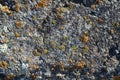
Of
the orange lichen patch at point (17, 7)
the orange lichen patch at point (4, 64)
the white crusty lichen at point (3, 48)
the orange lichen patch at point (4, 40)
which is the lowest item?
the orange lichen patch at point (4, 64)

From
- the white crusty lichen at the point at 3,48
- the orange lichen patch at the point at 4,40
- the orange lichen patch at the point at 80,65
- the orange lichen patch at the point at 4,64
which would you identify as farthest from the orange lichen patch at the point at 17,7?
the orange lichen patch at the point at 80,65

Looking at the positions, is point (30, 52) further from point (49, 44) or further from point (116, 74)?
point (116, 74)

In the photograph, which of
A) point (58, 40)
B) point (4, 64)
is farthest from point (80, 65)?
point (4, 64)

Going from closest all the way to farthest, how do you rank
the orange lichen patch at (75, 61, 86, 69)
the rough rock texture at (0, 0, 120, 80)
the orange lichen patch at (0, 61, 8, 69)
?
1. the orange lichen patch at (0, 61, 8, 69)
2. the rough rock texture at (0, 0, 120, 80)
3. the orange lichen patch at (75, 61, 86, 69)

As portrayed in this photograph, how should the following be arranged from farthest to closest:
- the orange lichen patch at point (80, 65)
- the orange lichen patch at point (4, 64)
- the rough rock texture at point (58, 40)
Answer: the orange lichen patch at point (80, 65) < the rough rock texture at point (58, 40) < the orange lichen patch at point (4, 64)

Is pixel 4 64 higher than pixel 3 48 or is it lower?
lower

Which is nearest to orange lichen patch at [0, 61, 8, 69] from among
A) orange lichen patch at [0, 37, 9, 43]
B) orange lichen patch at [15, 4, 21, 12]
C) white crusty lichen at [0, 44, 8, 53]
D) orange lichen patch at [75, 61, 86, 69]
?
white crusty lichen at [0, 44, 8, 53]

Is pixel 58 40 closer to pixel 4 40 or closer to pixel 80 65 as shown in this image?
pixel 80 65

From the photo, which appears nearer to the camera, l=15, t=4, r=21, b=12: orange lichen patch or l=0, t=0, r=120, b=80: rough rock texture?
l=0, t=0, r=120, b=80: rough rock texture

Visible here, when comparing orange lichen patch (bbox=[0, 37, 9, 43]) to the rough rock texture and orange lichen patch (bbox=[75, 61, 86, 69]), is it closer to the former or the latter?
the rough rock texture

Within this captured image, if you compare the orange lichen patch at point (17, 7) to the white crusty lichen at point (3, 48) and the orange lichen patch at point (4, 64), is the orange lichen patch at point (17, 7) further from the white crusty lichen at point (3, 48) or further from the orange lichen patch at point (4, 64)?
the orange lichen patch at point (4, 64)

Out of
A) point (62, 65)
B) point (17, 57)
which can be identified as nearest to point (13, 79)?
point (17, 57)

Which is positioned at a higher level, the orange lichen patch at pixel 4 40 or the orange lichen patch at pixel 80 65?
the orange lichen patch at pixel 4 40
